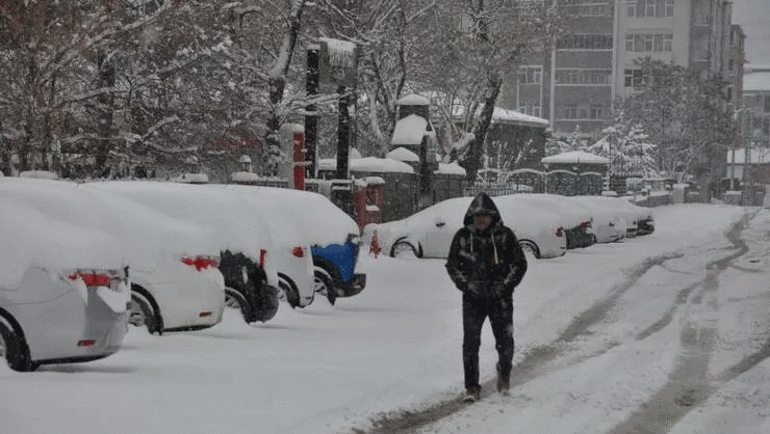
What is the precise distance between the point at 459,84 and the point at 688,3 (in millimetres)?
65779

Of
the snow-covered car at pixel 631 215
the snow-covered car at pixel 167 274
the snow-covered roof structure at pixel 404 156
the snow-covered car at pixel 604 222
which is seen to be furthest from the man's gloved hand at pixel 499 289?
the snow-covered car at pixel 631 215

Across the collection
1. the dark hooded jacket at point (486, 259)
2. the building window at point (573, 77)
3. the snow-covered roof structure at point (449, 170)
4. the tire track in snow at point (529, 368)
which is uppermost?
the building window at point (573, 77)

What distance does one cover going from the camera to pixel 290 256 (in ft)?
48.5

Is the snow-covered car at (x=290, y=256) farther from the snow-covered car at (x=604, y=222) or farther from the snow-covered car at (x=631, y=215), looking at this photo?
the snow-covered car at (x=631, y=215)

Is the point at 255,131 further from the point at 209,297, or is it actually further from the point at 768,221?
the point at 768,221

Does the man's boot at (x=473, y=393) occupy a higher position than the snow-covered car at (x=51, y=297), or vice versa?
the snow-covered car at (x=51, y=297)

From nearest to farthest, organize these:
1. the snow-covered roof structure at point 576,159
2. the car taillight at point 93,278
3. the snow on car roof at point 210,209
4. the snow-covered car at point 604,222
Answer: the car taillight at point 93,278 → the snow on car roof at point 210,209 → the snow-covered car at point 604,222 → the snow-covered roof structure at point 576,159

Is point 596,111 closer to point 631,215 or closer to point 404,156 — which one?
point 631,215

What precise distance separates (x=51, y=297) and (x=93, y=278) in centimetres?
38

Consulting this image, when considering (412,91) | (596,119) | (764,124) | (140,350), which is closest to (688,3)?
(596,119)

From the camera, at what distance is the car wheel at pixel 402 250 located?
26.0m

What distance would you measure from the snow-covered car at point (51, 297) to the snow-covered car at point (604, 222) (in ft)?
75.2

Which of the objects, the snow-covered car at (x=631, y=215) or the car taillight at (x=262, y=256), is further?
the snow-covered car at (x=631, y=215)

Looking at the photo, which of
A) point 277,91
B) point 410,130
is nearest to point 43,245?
point 277,91
